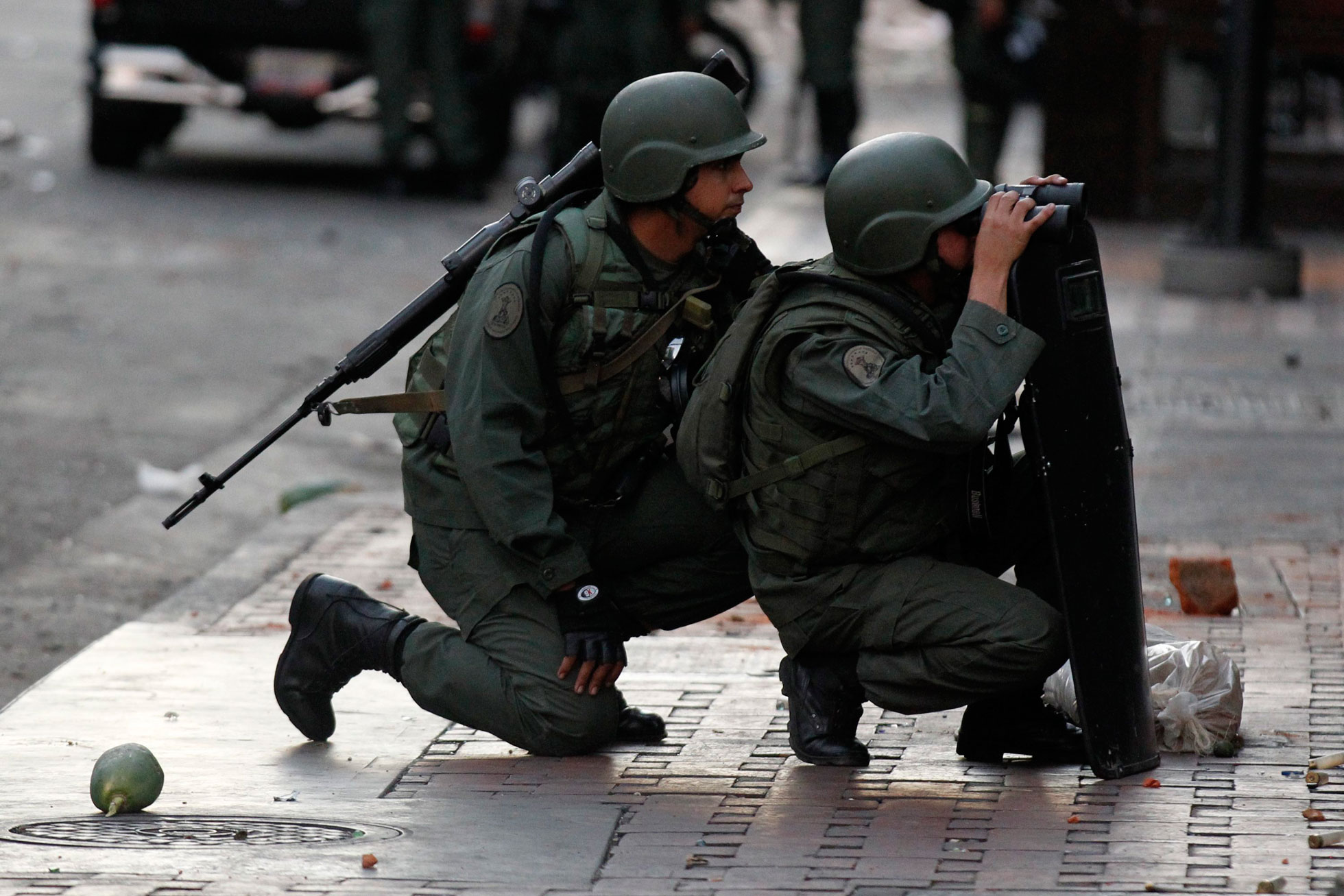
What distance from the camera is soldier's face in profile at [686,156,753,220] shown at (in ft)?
14.3

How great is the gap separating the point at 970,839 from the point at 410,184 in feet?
33.3

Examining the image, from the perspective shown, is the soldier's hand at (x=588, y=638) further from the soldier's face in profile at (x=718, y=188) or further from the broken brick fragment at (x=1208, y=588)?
the broken brick fragment at (x=1208, y=588)

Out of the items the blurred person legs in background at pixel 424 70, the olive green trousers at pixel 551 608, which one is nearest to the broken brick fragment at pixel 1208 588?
the olive green trousers at pixel 551 608

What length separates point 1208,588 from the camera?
5.54 meters

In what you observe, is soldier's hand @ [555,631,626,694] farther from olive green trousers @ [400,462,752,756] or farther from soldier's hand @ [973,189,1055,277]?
soldier's hand @ [973,189,1055,277]

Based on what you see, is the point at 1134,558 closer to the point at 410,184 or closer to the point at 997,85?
the point at 997,85

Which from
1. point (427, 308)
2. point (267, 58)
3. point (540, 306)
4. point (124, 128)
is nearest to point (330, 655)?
point (427, 308)

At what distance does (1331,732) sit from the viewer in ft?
14.7

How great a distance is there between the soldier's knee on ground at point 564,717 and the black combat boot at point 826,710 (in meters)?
0.39

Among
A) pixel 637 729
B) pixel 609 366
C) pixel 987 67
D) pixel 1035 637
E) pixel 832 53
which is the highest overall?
pixel 609 366

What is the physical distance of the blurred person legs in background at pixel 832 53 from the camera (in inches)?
500

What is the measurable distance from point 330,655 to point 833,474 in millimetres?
1204

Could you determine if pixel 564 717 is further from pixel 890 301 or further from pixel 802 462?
pixel 890 301

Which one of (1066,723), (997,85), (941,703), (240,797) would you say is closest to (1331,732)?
(1066,723)
